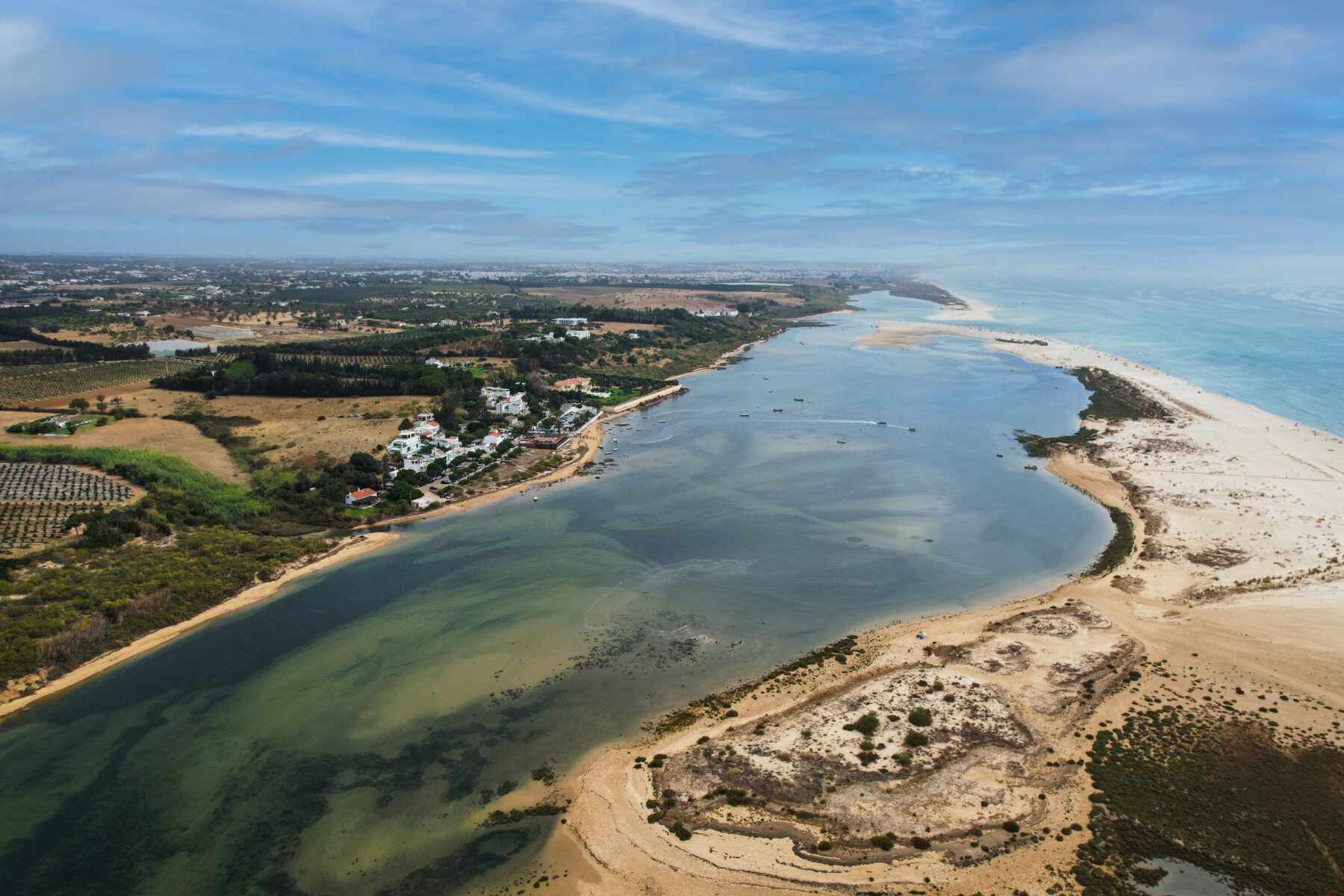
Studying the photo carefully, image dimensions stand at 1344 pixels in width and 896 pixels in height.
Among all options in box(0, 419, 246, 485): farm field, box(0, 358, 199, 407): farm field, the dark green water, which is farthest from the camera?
box(0, 358, 199, 407): farm field

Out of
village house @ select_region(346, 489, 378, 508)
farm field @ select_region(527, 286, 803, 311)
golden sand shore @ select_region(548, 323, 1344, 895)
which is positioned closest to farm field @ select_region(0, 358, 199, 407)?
village house @ select_region(346, 489, 378, 508)

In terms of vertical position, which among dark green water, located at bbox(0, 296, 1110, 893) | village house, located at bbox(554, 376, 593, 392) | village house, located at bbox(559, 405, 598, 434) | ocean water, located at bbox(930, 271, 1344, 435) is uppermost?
ocean water, located at bbox(930, 271, 1344, 435)

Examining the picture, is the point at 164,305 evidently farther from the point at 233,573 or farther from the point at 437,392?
the point at 233,573

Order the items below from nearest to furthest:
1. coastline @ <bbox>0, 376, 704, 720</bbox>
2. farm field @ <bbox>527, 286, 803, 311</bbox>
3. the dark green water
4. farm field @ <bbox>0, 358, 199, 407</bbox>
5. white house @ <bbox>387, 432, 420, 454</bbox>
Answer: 1. the dark green water
2. coastline @ <bbox>0, 376, 704, 720</bbox>
3. white house @ <bbox>387, 432, 420, 454</bbox>
4. farm field @ <bbox>0, 358, 199, 407</bbox>
5. farm field @ <bbox>527, 286, 803, 311</bbox>

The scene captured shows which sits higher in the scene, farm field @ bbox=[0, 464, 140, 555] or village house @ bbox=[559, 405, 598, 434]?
village house @ bbox=[559, 405, 598, 434]

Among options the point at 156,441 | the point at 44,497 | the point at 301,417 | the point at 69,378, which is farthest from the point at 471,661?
the point at 69,378

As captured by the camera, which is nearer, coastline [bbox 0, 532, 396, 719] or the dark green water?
the dark green water

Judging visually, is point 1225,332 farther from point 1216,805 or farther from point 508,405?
point 1216,805

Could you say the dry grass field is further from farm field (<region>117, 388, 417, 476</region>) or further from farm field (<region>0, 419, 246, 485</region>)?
farm field (<region>0, 419, 246, 485</region>)
